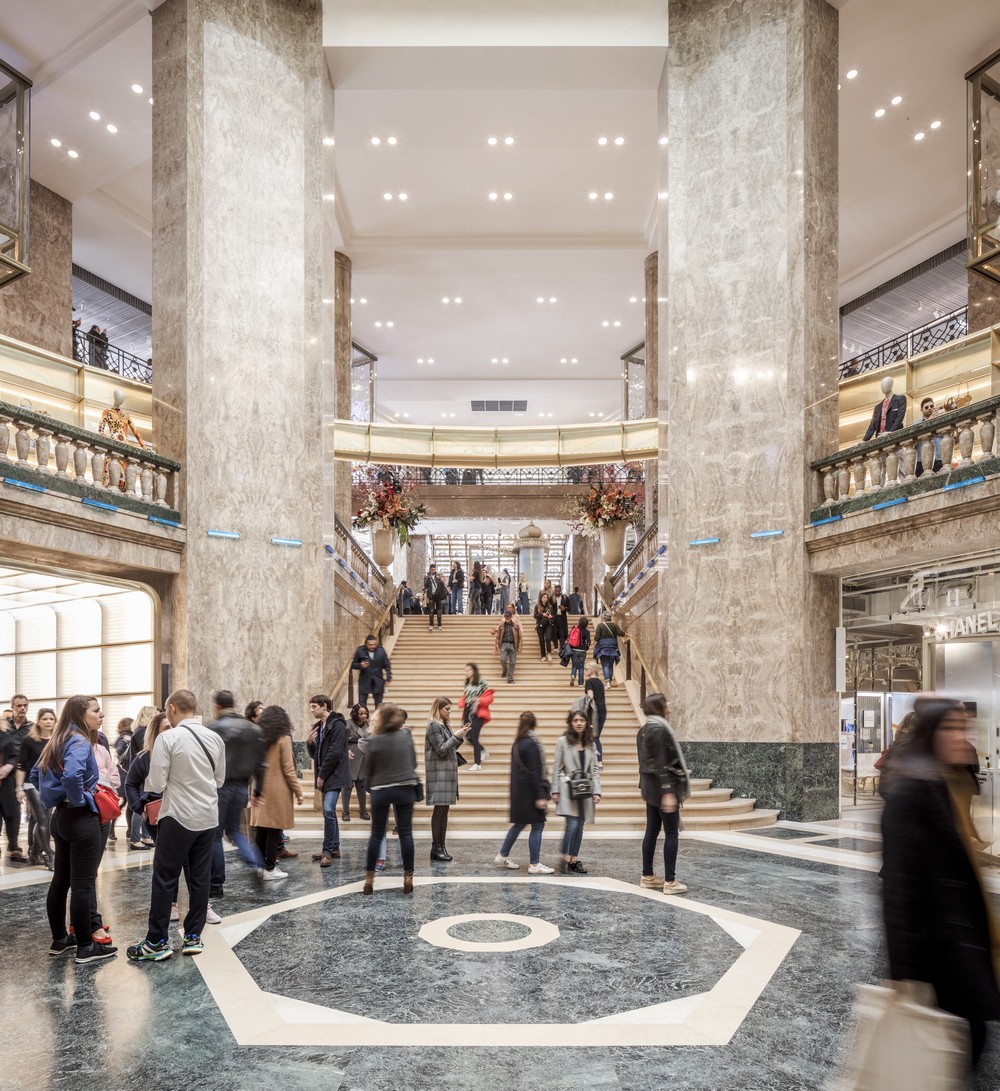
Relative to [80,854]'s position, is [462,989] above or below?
below

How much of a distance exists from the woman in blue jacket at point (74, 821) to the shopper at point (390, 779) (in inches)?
75.7

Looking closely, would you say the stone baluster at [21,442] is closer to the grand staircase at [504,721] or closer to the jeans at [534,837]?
the grand staircase at [504,721]

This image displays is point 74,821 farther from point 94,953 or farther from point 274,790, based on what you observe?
point 274,790

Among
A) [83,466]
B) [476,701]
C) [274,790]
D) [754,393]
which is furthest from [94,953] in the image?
[754,393]

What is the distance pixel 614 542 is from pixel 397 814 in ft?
44.3

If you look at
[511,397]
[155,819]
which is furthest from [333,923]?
[511,397]

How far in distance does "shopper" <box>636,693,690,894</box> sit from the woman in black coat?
12.3 ft

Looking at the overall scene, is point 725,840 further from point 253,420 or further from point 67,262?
point 67,262

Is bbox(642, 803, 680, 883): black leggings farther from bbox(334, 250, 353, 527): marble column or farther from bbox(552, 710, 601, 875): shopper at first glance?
bbox(334, 250, 353, 527): marble column

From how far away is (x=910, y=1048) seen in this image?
7.90ft

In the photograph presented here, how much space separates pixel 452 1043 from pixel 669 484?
30.9ft

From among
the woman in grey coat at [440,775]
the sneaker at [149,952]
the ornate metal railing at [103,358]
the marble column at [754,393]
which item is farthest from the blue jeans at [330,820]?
the ornate metal railing at [103,358]

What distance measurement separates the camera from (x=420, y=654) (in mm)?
16547

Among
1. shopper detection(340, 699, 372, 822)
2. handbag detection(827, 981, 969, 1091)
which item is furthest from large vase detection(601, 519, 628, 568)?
handbag detection(827, 981, 969, 1091)
